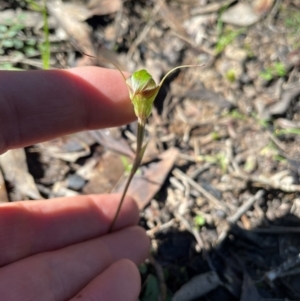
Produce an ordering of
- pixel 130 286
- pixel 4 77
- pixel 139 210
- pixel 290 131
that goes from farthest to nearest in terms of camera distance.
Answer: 1. pixel 290 131
2. pixel 139 210
3. pixel 130 286
4. pixel 4 77

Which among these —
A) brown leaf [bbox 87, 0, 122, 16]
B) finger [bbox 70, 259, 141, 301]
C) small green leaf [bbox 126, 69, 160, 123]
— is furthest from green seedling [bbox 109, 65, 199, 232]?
brown leaf [bbox 87, 0, 122, 16]

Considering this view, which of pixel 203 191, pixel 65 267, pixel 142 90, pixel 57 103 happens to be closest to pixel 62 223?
pixel 65 267

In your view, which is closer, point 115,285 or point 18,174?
point 115,285

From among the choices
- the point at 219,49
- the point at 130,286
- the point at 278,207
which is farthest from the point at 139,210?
the point at 219,49

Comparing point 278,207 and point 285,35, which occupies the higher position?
point 285,35

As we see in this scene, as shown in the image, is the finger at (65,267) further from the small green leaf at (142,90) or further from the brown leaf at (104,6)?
the brown leaf at (104,6)

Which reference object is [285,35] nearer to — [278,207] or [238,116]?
[238,116]

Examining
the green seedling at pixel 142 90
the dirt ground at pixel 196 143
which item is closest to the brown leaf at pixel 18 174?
the dirt ground at pixel 196 143

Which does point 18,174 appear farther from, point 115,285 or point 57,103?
point 115,285
